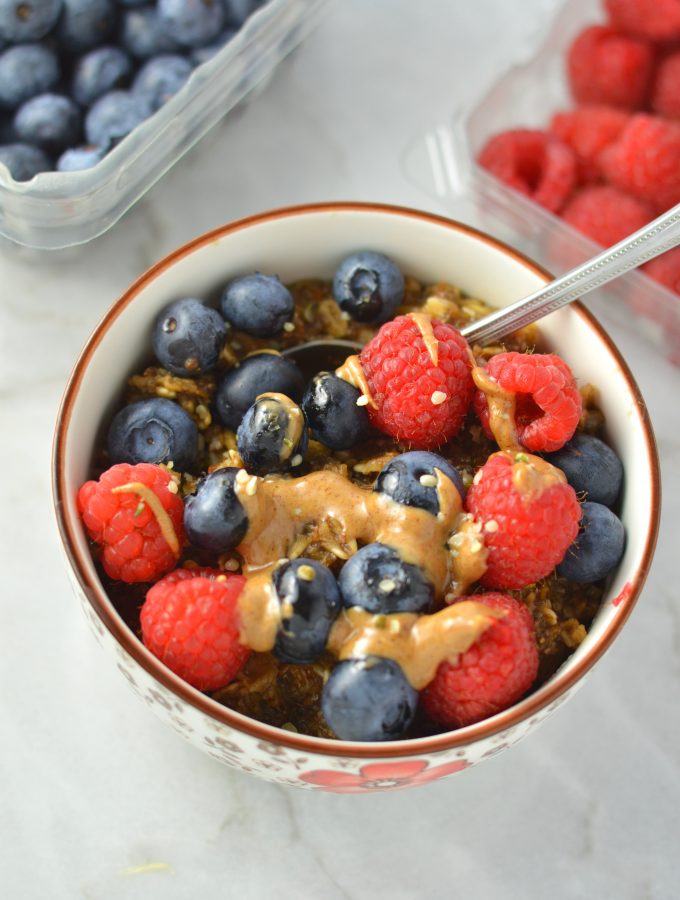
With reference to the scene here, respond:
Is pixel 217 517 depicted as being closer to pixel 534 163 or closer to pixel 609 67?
pixel 534 163

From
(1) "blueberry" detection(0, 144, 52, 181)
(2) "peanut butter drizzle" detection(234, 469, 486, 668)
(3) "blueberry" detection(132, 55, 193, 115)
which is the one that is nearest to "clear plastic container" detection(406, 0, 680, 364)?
(3) "blueberry" detection(132, 55, 193, 115)

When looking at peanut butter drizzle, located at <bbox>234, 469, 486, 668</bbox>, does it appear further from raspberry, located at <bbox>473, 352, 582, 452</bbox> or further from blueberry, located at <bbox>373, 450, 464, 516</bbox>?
raspberry, located at <bbox>473, 352, 582, 452</bbox>

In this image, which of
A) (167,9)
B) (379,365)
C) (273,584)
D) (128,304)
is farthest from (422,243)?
(167,9)

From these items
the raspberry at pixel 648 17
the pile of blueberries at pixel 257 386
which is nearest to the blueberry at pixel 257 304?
the pile of blueberries at pixel 257 386

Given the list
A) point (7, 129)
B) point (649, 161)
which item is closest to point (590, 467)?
point (649, 161)

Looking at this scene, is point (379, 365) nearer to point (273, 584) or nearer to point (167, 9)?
point (273, 584)
